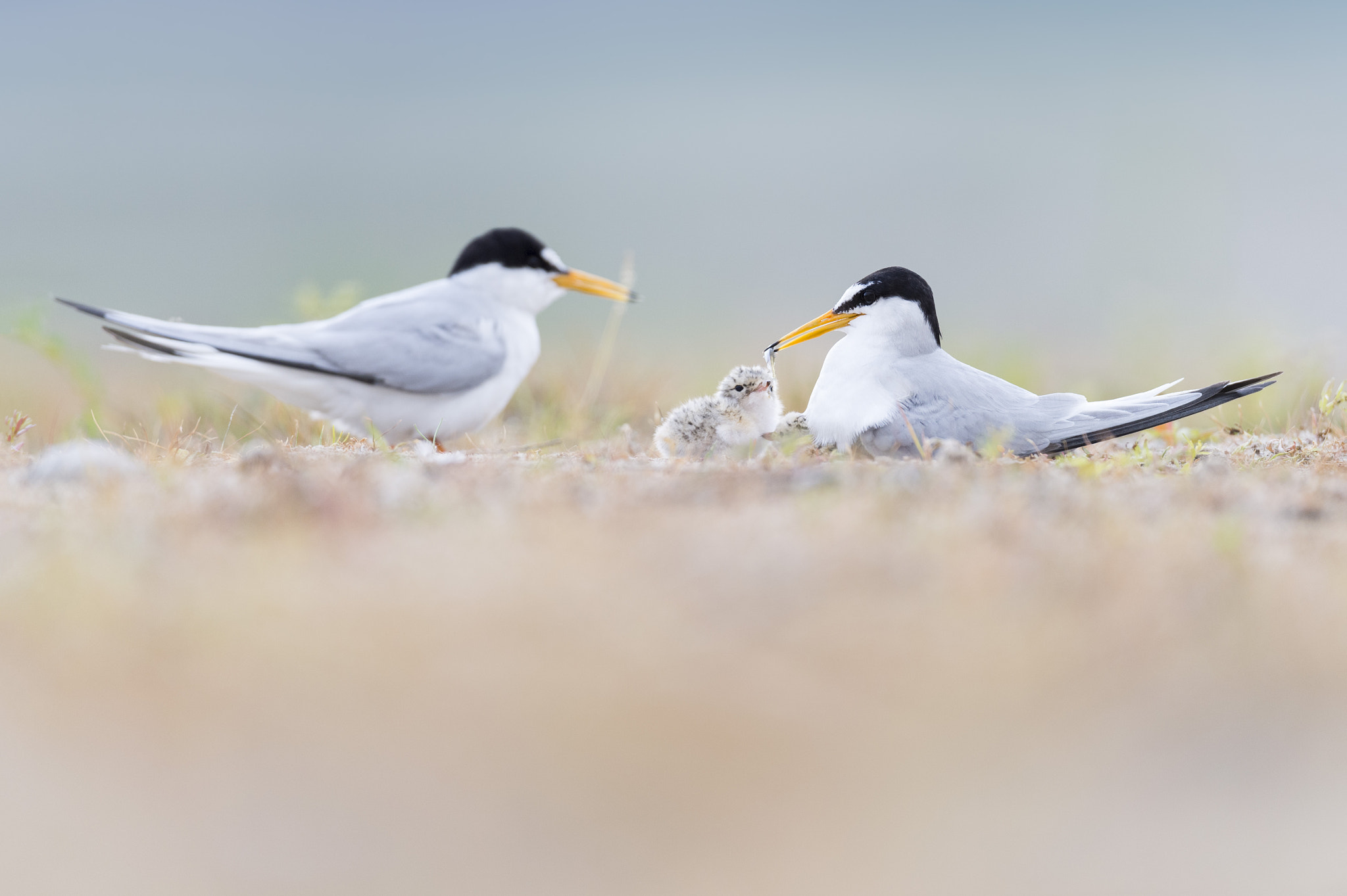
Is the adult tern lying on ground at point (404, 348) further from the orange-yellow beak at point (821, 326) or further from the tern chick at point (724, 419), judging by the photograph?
the orange-yellow beak at point (821, 326)

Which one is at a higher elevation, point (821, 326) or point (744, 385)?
point (821, 326)

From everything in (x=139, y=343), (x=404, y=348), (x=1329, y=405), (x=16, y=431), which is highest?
(x=1329, y=405)

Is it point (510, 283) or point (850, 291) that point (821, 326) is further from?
point (510, 283)

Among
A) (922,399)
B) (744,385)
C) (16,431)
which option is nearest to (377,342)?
(16,431)

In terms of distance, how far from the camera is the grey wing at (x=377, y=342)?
457 centimetres

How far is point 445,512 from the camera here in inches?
107

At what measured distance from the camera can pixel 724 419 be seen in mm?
4547

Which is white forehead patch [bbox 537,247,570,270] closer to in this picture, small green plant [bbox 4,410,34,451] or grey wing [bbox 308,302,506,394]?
grey wing [bbox 308,302,506,394]

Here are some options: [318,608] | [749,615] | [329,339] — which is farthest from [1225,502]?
[329,339]

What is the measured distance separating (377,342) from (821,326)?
1968mm

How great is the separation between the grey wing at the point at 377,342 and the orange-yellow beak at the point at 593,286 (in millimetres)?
607

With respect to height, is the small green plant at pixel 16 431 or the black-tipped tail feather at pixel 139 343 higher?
the black-tipped tail feather at pixel 139 343

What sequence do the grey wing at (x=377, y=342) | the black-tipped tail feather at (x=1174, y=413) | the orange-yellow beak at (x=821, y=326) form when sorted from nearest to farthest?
the black-tipped tail feather at (x=1174, y=413) < the orange-yellow beak at (x=821, y=326) < the grey wing at (x=377, y=342)

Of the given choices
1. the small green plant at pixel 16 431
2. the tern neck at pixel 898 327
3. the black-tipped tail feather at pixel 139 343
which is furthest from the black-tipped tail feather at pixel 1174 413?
the small green plant at pixel 16 431
